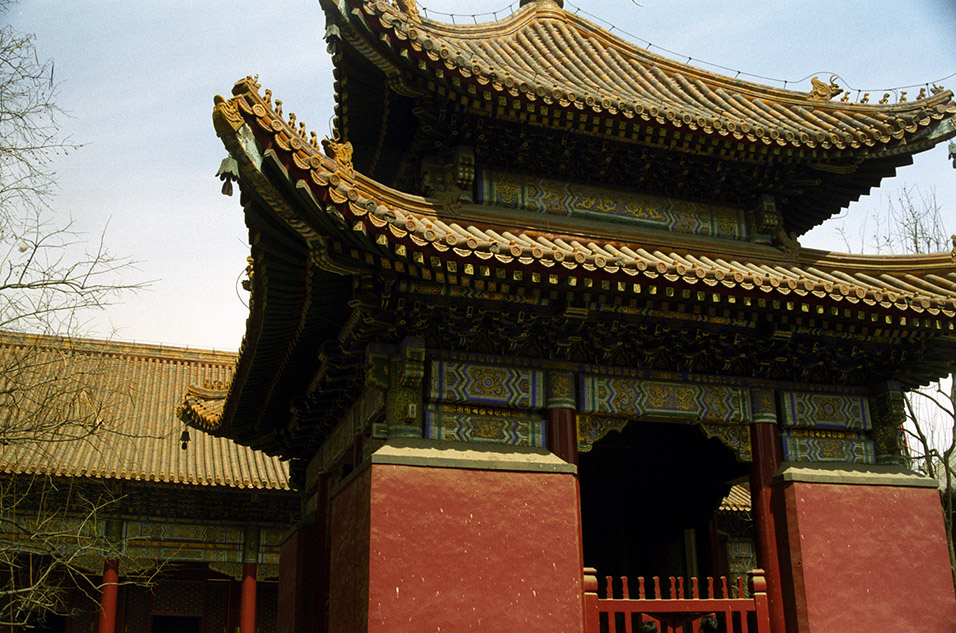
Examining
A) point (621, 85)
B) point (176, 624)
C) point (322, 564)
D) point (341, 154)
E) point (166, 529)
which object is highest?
point (621, 85)

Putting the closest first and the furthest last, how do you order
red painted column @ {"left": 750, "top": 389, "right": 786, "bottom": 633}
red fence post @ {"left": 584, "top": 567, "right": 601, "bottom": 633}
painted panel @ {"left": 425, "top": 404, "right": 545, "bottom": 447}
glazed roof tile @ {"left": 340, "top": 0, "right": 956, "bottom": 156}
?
red fence post @ {"left": 584, "top": 567, "right": 601, "bottom": 633} → painted panel @ {"left": 425, "top": 404, "right": 545, "bottom": 447} → red painted column @ {"left": 750, "top": 389, "right": 786, "bottom": 633} → glazed roof tile @ {"left": 340, "top": 0, "right": 956, "bottom": 156}

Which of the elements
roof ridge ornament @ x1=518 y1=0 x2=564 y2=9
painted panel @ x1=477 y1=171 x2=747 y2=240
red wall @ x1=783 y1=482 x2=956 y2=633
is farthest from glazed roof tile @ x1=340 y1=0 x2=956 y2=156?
red wall @ x1=783 y1=482 x2=956 y2=633

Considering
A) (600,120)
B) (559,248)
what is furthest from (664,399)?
(600,120)

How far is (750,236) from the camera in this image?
460 inches

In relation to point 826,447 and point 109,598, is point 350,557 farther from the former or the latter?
point 109,598

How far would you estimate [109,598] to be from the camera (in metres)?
20.6

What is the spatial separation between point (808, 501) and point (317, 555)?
6.22 m

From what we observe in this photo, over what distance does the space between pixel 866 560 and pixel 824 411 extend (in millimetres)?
1734

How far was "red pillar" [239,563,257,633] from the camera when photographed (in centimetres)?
2175

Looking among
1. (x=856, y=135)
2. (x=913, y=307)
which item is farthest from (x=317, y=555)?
(x=856, y=135)

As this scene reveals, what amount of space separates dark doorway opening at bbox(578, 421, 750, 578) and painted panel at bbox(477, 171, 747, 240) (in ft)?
9.65

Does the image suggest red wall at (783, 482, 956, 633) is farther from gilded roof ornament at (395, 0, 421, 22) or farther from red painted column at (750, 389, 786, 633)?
gilded roof ornament at (395, 0, 421, 22)

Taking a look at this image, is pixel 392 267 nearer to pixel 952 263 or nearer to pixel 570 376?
pixel 570 376

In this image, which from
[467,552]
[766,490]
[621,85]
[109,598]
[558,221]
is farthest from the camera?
[109,598]
